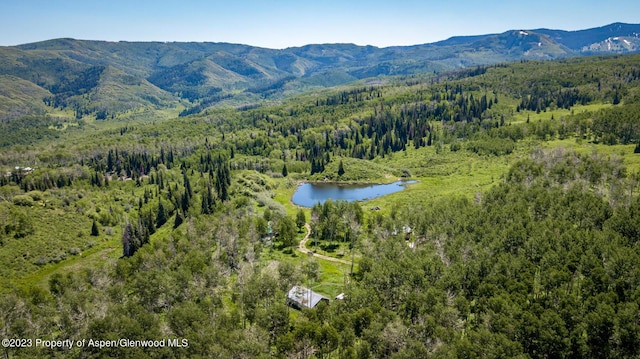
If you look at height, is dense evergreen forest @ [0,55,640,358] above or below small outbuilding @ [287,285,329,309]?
above

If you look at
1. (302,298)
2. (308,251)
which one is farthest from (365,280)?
(308,251)

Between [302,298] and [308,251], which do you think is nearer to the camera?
[302,298]

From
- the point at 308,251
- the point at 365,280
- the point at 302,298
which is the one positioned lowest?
the point at 308,251

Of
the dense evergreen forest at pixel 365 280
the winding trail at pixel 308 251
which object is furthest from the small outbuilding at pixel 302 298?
the winding trail at pixel 308 251

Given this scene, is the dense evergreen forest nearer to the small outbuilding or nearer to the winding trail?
the winding trail

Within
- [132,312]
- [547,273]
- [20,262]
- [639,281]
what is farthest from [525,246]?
[20,262]

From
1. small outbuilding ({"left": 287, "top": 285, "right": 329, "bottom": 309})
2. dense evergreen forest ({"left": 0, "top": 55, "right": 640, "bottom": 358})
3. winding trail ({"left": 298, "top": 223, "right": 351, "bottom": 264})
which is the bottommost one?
winding trail ({"left": 298, "top": 223, "right": 351, "bottom": 264})

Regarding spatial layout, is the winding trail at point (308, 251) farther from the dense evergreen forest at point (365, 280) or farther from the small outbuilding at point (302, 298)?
the small outbuilding at point (302, 298)

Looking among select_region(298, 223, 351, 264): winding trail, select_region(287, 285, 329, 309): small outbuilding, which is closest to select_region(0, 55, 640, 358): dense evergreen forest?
select_region(298, 223, 351, 264): winding trail

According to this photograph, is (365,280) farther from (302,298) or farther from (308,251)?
(308,251)
